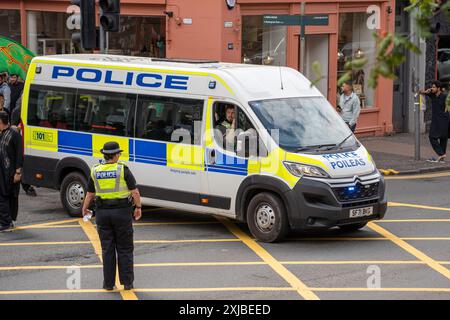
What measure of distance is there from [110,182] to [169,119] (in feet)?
12.0

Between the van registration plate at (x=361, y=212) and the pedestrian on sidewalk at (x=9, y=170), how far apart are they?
15.3 feet

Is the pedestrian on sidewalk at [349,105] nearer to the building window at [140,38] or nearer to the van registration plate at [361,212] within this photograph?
the building window at [140,38]

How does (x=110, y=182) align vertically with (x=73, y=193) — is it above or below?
above

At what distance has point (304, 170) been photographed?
12930 millimetres

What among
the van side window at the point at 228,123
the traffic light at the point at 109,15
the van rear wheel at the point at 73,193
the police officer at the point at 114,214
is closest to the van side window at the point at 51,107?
the van rear wheel at the point at 73,193

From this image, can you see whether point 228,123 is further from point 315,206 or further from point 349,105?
point 349,105

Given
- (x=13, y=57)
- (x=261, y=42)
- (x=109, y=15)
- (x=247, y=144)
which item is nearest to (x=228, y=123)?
(x=247, y=144)

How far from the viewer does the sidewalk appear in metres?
20.6

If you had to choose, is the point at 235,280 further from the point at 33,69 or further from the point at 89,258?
the point at 33,69

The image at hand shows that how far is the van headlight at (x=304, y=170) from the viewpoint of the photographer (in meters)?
12.9

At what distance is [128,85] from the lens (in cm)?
1464

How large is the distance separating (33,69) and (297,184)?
5229mm

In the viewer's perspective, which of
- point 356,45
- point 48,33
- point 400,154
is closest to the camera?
point 400,154

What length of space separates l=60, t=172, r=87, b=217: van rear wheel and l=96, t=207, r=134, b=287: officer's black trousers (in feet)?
14.4
